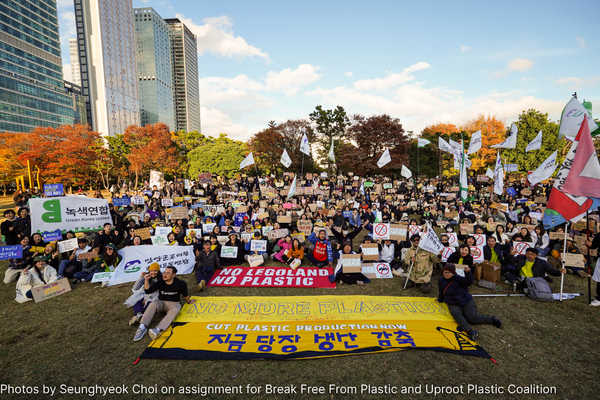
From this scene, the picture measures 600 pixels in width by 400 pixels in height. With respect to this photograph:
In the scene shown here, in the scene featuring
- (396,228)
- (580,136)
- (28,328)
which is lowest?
(28,328)

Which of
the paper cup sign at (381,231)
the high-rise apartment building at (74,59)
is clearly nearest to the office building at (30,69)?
the paper cup sign at (381,231)

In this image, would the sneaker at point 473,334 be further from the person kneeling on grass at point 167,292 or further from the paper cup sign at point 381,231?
the person kneeling on grass at point 167,292

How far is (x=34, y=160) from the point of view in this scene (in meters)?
26.8

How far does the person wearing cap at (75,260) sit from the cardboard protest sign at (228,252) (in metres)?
4.08

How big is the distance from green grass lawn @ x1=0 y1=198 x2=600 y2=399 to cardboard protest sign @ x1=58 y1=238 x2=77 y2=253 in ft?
8.97

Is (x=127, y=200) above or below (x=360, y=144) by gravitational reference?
below

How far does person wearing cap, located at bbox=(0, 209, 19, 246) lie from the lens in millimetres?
8312

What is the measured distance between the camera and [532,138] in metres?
34.2

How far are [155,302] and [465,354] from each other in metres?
5.94

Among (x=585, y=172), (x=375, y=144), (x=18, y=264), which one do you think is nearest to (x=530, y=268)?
(x=585, y=172)

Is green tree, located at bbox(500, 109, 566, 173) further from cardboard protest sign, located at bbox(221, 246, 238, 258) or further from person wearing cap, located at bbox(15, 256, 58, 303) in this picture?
person wearing cap, located at bbox(15, 256, 58, 303)

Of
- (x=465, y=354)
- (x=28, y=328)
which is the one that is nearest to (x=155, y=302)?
(x=28, y=328)

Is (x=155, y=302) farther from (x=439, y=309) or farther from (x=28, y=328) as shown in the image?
(x=439, y=309)

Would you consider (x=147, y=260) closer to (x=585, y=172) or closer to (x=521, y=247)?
(x=585, y=172)
